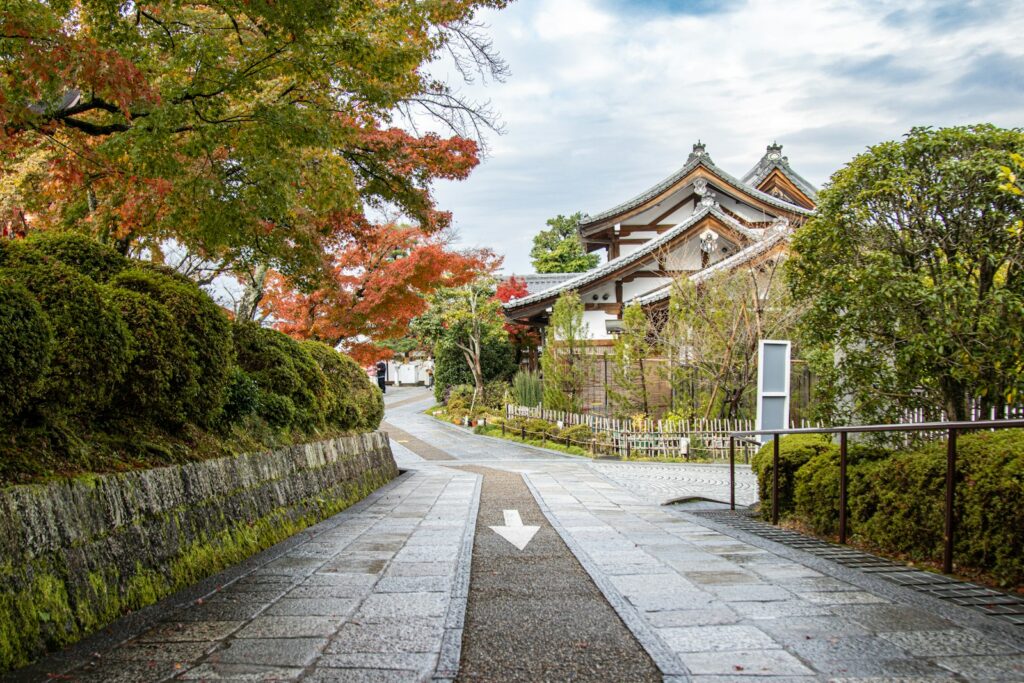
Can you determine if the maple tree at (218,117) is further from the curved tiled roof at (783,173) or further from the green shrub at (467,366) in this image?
the curved tiled roof at (783,173)

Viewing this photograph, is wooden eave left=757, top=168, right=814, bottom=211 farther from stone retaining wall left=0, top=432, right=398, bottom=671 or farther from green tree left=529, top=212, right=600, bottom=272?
stone retaining wall left=0, top=432, right=398, bottom=671

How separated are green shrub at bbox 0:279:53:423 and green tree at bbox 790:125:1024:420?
640cm

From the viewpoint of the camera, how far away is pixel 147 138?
256 inches

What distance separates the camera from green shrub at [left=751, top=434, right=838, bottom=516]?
25.0 feet

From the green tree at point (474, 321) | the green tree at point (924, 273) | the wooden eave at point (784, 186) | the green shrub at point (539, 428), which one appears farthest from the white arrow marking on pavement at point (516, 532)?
the wooden eave at point (784, 186)

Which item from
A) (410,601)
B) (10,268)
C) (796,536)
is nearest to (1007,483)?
(796,536)

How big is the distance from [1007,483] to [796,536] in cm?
259

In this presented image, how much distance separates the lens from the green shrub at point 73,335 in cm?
463

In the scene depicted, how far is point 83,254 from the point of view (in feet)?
21.1

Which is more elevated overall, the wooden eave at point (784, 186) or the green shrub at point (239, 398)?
the wooden eave at point (784, 186)

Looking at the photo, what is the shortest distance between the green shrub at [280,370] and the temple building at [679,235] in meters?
12.2

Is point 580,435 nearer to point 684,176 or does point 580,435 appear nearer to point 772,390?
point 772,390

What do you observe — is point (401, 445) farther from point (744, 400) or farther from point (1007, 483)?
point (1007, 483)

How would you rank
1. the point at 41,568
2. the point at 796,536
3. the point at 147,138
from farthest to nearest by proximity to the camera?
the point at 796,536
the point at 147,138
the point at 41,568
